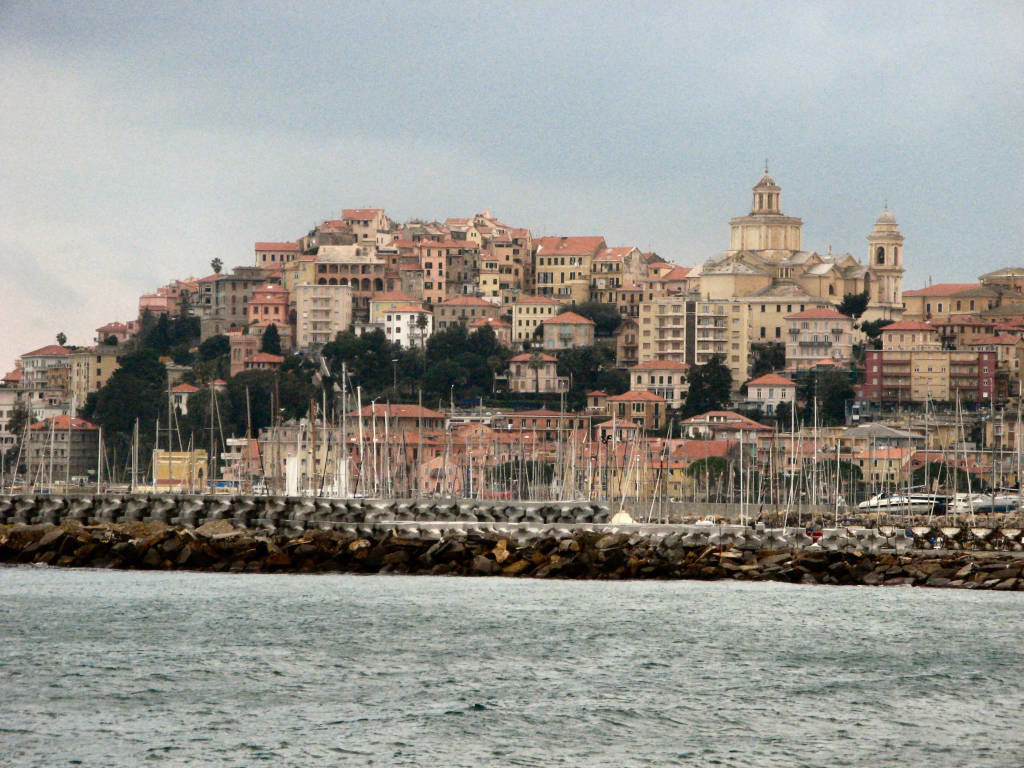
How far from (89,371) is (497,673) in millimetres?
101853

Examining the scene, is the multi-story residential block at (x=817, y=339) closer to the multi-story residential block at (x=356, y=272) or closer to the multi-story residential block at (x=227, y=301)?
the multi-story residential block at (x=356, y=272)

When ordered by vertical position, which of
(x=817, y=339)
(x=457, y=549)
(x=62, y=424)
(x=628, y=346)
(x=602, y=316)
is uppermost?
(x=602, y=316)

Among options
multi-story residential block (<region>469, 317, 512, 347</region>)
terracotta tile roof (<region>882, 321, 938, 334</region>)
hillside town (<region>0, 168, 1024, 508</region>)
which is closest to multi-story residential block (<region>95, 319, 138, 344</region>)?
hillside town (<region>0, 168, 1024, 508</region>)

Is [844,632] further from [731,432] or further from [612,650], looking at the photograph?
[731,432]

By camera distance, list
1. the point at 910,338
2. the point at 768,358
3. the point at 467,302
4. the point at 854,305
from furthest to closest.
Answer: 1. the point at 467,302
2. the point at 854,305
3. the point at 768,358
4. the point at 910,338

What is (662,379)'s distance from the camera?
379 feet

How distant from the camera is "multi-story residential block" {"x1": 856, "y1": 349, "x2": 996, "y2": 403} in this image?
112 m

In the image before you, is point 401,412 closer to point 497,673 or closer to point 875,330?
point 875,330

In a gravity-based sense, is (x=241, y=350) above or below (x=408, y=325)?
below

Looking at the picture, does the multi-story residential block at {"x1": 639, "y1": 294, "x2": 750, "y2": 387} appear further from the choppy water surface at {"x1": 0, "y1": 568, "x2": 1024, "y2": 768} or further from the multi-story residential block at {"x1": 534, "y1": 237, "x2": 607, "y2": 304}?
the choppy water surface at {"x1": 0, "y1": 568, "x2": 1024, "y2": 768}

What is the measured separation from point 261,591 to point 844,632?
969cm

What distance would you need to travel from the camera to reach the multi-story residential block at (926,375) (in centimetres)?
11169

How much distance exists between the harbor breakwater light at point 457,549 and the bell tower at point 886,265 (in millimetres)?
88342

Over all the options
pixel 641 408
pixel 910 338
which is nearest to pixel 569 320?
pixel 641 408
